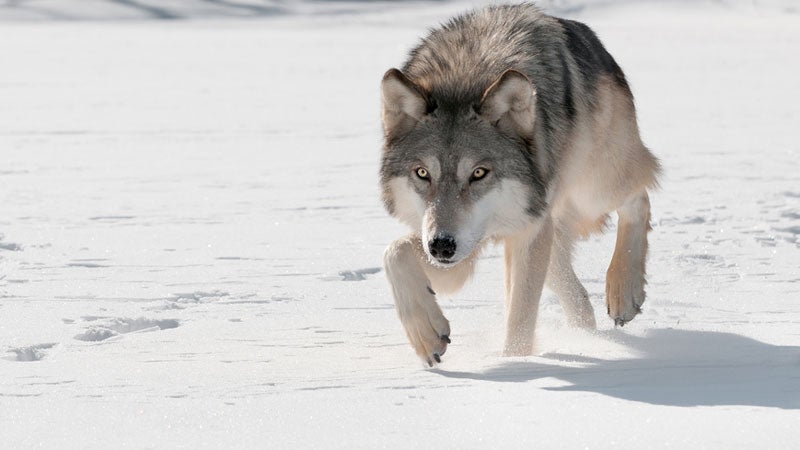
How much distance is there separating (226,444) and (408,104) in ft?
5.44

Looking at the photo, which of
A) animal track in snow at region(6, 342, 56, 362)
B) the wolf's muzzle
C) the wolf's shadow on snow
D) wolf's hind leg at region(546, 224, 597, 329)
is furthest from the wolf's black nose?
animal track in snow at region(6, 342, 56, 362)

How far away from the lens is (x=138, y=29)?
29016 millimetres

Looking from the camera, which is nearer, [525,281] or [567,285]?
[525,281]

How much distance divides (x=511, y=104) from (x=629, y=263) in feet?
4.59

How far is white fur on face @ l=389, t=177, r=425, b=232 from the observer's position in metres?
4.25

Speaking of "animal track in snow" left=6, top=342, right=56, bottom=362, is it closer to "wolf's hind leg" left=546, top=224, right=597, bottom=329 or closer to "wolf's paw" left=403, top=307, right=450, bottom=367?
"wolf's paw" left=403, top=307, right=450, bottom=367

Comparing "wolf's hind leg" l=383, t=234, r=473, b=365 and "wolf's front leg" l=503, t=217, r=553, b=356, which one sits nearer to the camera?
"wolf's hind leg" l=383, t=234, r=473, b=365

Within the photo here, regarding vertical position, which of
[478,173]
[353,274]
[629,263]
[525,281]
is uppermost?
[478,173]

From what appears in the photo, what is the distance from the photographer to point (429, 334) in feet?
13.6

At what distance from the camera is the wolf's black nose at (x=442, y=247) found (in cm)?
Result: 394

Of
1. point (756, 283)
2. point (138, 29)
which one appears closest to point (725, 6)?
point (138, 29)

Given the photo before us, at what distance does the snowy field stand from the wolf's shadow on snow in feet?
0.05

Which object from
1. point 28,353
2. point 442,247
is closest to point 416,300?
point 442,247

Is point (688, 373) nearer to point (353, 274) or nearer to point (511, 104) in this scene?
point (511, 104)
